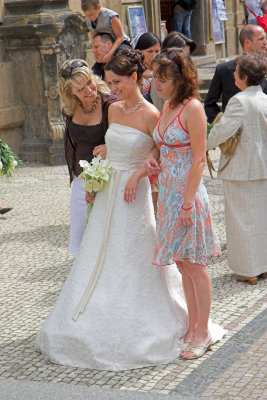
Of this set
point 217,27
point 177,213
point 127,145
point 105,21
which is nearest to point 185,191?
point 177,213

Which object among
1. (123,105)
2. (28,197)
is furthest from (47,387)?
(28,197)

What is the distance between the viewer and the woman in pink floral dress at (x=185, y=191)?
14.6 feet

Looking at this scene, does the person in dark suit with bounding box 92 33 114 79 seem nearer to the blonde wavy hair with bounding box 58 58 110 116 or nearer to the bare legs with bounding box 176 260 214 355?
the blonde wavy hair with bounding box 58 58 110 116

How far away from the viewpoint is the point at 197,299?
15.3 feet

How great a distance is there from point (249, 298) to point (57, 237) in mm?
2500

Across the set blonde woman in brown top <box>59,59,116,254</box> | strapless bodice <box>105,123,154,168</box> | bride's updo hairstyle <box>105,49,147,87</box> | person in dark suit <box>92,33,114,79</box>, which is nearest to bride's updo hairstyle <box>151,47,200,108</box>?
bride's updo hairstyle <box>105,49,147,87</box>

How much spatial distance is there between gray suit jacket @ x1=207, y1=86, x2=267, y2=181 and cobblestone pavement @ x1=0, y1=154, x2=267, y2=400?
87 cm

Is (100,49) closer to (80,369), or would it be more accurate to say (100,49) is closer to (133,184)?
(133,184)

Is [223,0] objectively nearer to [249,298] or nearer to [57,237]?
A: [57,237]

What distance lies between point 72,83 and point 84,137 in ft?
1.31

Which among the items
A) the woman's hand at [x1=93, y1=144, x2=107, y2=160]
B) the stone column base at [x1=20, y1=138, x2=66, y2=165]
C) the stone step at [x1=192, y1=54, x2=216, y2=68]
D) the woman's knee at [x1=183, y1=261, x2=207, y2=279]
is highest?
the woman's hand at [x1=93, y1=144, x2=107, y2=160]

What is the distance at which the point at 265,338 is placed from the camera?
4840mm

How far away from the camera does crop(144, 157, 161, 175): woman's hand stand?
4609 millimetres

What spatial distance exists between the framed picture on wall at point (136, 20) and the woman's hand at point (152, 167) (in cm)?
1027
